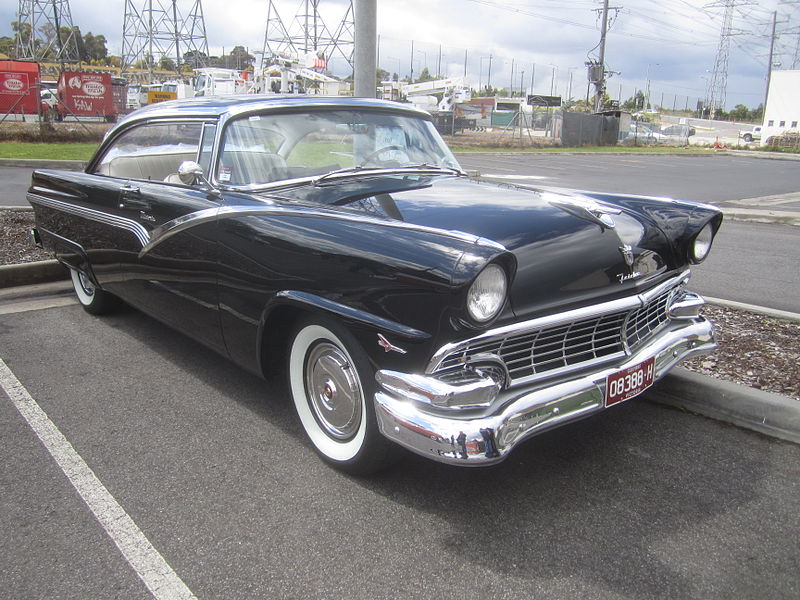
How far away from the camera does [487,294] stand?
8.11 feet

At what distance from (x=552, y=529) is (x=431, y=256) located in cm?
114

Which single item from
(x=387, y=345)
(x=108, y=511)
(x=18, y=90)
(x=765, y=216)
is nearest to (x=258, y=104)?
(x=387, y=345)

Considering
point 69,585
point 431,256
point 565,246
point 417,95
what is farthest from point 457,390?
point 417,95

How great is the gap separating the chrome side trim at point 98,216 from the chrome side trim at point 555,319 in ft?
7.54

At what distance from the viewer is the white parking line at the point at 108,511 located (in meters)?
2.31

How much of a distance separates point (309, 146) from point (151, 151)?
1370 mm

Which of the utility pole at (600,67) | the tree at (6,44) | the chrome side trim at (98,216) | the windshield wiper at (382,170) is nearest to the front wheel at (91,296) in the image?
the chrome side trim at (98,216)

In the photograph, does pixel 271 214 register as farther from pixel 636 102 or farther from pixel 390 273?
pixel 636 102

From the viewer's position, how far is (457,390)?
2.43 m

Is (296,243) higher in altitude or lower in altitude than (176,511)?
higher

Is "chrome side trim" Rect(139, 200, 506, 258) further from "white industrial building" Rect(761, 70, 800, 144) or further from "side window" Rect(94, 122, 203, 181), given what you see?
"white industrial building" Rect(761, 70, 800, 144)

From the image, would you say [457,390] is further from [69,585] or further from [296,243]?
[69,585]

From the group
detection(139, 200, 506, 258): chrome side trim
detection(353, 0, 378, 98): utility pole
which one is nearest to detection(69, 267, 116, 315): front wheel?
detection(139, 200, 506, 258): chrome side trim

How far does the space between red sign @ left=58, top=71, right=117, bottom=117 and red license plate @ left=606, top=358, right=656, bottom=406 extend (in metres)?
27.2
